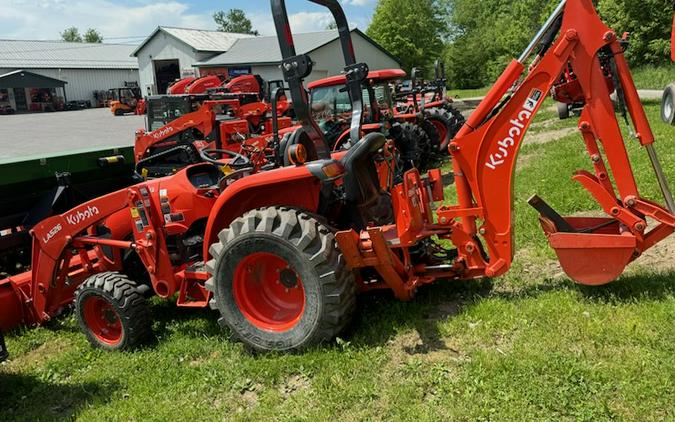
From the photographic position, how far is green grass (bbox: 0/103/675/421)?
322 cm

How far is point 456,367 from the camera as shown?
3.64 metres

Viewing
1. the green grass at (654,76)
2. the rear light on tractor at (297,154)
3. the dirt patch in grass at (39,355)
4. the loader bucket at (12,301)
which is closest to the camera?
the rear light on tractor at (297,154)

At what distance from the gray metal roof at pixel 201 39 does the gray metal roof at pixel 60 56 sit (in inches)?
562

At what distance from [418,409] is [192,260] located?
2526 millimetres

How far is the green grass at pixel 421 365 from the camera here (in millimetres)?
3223

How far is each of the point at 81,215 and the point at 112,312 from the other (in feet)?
2.85

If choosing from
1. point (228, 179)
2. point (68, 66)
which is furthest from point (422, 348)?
point (68, 66)

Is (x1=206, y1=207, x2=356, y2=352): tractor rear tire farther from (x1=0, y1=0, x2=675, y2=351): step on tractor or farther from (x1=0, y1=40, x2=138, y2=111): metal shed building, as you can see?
(x1=0, y1=40, x2=138, y2=111): metal shed building

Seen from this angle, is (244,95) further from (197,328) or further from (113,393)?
(113,393)

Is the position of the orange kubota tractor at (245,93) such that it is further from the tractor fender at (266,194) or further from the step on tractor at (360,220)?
the tractor fender at (266,194)

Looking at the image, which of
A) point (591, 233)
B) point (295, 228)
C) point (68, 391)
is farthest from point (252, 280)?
point (591, 233)

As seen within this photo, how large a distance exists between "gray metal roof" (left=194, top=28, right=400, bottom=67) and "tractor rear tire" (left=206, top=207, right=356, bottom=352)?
1363 inches

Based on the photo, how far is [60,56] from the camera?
6134cm

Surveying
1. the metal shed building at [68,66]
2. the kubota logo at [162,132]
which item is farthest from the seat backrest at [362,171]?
the metal shed building at [68,66]
